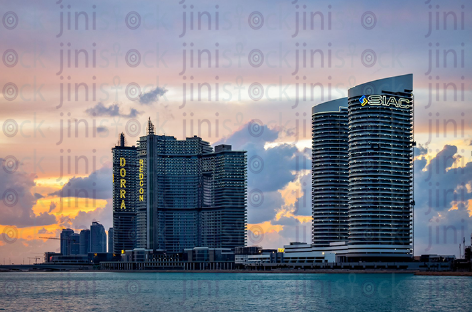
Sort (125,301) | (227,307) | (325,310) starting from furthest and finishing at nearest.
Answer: (125,301)
(227,307)
(325,310)

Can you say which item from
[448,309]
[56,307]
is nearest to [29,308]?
[56,307]

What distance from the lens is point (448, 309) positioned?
159m

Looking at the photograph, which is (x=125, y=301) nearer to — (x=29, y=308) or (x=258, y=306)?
(x=29, y=308)

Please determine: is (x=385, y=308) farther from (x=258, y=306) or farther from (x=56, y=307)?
(x=56, y=307)

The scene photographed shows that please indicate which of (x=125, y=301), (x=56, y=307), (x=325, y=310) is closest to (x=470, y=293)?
(x=325, y=310)

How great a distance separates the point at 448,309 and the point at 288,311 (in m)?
35.0

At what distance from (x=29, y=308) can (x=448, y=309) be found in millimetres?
96043

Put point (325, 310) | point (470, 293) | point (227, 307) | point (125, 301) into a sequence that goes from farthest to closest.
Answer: point (470, 293)
point (125, 301)
point (227, 307)
point (325, 310)

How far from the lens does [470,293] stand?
200m

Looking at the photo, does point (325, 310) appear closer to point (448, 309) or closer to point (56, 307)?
point (448, 309)

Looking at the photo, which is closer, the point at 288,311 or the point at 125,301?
the point at 288,311

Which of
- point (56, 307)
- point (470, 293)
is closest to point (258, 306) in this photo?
point (56, 307)

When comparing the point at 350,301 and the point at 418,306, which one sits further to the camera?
the point at 350,301

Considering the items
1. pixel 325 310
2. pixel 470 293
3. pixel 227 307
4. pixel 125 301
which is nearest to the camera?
pixel 325 310
